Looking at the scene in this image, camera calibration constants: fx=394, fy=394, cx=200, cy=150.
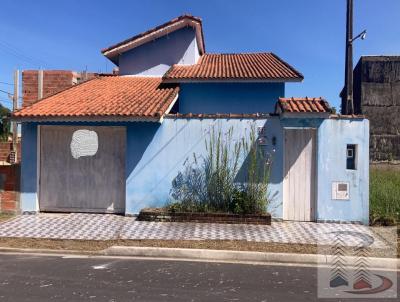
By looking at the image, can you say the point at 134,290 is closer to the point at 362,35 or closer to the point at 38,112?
the point at 38,112

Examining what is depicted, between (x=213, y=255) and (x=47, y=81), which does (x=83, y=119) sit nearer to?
(x=213, y=255)

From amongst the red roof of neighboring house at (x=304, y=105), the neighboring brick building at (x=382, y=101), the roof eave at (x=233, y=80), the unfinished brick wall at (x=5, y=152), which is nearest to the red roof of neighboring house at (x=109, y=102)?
the roof eave at (x=233, y=80)

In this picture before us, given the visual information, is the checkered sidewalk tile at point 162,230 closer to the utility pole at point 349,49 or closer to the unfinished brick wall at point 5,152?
the utility pole at point 349,49

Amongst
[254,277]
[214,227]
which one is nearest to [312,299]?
[254,277]

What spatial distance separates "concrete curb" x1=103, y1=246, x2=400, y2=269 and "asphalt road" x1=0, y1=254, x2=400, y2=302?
344mm

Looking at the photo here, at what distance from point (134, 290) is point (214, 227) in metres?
4.08

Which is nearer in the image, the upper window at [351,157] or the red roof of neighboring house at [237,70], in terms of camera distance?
the upper window at [351,157]

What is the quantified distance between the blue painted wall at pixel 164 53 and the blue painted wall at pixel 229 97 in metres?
A: 2.05

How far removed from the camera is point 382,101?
28.1m

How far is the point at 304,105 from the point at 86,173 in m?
5.98

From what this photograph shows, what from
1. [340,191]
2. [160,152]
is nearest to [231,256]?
[160,152]

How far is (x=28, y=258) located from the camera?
273 inches

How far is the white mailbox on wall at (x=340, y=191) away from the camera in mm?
9875

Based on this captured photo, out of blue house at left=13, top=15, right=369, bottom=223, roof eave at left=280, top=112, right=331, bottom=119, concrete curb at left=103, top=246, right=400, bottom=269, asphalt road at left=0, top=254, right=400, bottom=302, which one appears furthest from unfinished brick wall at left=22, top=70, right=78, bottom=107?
concrete curb at left=103, top=246, right=400, bottom=269
